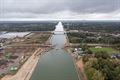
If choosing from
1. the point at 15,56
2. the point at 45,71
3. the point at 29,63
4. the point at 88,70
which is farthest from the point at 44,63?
the point at 88,70

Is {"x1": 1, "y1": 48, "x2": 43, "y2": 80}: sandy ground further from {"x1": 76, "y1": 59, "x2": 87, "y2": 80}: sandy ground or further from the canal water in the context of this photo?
{"x1": 76, "y1": 59, "x2": 87, "y2": 80}: sandy ground

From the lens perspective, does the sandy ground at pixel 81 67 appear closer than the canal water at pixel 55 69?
Yes

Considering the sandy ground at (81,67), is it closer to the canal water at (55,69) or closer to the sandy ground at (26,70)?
the canal water at (55,69)

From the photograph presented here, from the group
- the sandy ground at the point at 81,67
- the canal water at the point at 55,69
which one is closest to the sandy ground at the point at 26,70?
the canal water at the point at 55,69

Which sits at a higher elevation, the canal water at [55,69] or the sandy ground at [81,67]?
the sandy ground at [81,67]

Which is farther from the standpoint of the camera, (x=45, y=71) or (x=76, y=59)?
(x=76, y=59)

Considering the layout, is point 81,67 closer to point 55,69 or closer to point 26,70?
point 55,69

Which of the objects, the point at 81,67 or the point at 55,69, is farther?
the point at 81,67

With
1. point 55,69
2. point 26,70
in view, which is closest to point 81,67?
point 55,69

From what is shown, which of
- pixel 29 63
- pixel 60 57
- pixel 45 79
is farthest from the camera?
pixel 60 57

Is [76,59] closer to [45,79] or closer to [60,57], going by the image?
[60,57]

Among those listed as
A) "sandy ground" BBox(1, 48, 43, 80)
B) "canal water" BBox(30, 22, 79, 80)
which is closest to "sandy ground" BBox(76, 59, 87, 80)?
"canal water" BBox(30, 22, 79, 80)
